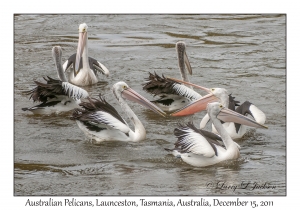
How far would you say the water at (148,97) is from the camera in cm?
646

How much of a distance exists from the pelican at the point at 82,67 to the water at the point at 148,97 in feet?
0.57

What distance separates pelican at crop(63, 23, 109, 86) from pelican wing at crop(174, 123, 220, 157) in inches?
139

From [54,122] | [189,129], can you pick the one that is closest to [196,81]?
[54,122]

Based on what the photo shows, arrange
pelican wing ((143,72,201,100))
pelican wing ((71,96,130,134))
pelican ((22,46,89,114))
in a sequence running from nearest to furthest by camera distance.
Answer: pelican wing ((71,96,130,134)), pelican ((22,46,89,114)), pelican wing ((143,72,201,100))

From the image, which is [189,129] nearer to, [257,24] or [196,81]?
[196,81]

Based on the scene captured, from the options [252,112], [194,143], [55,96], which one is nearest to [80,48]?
[55,96]

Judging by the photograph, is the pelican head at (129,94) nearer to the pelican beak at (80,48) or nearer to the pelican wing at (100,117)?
the pelican wing at (100,117)

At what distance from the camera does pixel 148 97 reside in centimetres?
937

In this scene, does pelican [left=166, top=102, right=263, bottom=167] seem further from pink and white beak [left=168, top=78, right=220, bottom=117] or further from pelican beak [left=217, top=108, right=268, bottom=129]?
pink and white beak [left=168, top=78, right=220, bottom=117]

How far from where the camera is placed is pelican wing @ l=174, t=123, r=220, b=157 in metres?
6.53

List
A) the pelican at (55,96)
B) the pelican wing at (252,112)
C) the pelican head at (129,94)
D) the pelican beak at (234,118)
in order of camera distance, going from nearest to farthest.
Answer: the pelican beak at (234,118), the pelican wing at (252,112), the pelican head at (129,94), the pelican at (55,96)

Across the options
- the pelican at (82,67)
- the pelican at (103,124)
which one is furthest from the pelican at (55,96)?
the pelican at (82,67)

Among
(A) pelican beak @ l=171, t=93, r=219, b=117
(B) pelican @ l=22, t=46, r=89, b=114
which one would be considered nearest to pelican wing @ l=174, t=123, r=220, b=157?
(A) pelican beak @ l=171, t=93, r=219, b=117

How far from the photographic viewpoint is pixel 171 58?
11477 millimetres
